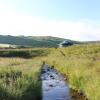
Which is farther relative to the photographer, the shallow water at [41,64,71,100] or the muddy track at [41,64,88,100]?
the shallow water at [41,64,71,100]

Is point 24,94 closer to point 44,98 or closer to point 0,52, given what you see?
point 44,98

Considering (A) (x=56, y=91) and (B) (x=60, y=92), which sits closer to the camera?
(B) (x=60, y=92)

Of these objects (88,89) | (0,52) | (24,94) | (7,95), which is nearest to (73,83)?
(88,89)

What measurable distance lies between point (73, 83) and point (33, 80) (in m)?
6.59

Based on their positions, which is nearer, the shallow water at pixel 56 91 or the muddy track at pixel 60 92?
the muddy track at pixel 60 92

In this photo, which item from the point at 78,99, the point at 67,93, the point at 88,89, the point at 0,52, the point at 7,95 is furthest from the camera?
the point at 0,52

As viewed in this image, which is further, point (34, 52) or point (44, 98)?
point (34, 52)

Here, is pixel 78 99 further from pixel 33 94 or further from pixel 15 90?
pixel 15 90

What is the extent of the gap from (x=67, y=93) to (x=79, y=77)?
1.37 metres

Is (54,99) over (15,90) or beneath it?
beneath

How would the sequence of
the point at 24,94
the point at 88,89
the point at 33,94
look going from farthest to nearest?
the point at 88,89 → the point at 33,94 → the point at 24,94

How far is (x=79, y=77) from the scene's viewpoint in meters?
26.9

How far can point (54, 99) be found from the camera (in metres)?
24.5

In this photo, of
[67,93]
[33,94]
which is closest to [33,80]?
[33,94]
